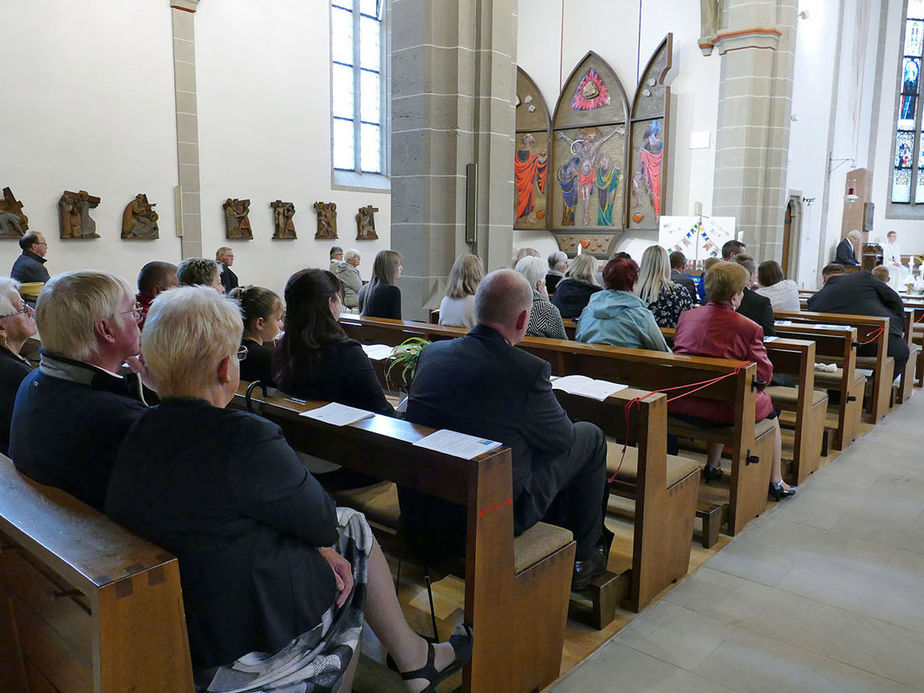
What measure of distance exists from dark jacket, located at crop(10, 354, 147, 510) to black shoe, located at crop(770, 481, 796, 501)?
3649 millimetres

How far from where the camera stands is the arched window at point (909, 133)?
58.6ft

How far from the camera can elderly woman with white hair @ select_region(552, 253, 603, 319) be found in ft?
18.6

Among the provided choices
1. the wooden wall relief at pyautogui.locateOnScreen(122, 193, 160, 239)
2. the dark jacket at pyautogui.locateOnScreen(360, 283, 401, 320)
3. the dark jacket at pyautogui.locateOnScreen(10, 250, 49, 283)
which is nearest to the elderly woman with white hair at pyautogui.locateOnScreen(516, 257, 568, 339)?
the dark jacket at pyautogui.locateOnScreen(360, 283, 401, 320)

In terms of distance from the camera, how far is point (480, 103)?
6680 mm

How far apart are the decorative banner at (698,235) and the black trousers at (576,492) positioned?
27.0 feet

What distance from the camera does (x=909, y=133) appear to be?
711 inches

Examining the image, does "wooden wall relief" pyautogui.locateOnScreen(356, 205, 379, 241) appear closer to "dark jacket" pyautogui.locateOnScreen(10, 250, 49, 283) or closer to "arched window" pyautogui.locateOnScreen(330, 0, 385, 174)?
"arched window" pyautogui.locateOnScreen(330, 0, 385, 174)

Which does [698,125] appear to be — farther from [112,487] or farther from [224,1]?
[112,487]

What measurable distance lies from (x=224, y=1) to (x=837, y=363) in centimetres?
972

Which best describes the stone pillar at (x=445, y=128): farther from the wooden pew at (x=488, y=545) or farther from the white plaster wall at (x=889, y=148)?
the white plaster wall at (x=889, y=148)

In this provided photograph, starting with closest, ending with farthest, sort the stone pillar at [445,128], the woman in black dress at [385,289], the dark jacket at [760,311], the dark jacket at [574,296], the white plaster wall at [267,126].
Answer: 1. the dark jacket at [760,311]
2. the dark jacket at [574,296]
3. the woman in black dress at [385,289]
4. the stone pillar at [445,128]
5. the white plaster wall at [267,126]

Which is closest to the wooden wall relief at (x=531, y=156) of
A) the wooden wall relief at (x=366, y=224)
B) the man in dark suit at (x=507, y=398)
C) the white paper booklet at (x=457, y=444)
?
the wooden wall relief at (x=366, y=224)

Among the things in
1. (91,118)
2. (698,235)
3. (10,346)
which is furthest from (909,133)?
(10,346)

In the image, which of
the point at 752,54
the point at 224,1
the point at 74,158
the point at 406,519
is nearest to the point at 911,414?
the point at 406,519
